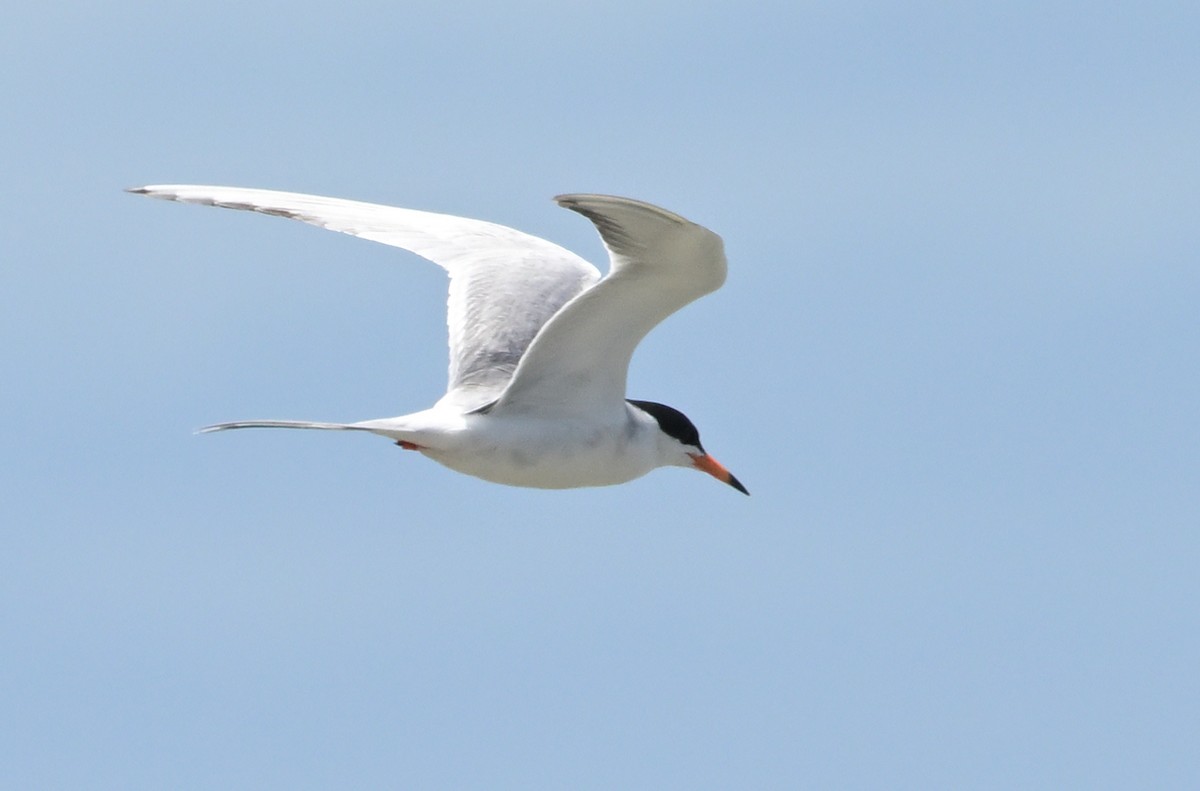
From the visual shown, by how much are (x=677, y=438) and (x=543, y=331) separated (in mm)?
1997

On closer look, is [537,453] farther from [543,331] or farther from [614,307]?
[614,307]

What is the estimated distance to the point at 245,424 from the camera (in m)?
9.73

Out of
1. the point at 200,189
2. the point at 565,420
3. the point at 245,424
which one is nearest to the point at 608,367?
the point at 565,420

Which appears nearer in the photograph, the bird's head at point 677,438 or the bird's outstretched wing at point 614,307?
the bird's outstretched wing at point 614,307

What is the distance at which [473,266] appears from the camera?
12953 mm

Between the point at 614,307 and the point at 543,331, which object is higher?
the point at 614,307

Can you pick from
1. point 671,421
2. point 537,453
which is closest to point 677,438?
point 671,421

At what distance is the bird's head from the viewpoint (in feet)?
39.9

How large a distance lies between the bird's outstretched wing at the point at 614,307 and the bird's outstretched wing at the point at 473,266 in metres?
0.66

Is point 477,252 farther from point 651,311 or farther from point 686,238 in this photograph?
point 686,238

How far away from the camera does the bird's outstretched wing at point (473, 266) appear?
12.1 m

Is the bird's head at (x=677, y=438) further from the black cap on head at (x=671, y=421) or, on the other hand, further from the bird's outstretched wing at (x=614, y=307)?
the bird's outstretched wing at (x=614, y=307)

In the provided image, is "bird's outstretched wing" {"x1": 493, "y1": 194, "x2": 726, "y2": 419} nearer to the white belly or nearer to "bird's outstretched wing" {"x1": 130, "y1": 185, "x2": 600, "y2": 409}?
the white belly

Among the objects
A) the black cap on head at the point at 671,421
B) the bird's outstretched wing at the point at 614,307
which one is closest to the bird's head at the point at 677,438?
the black cap on head at the point at 671,421
